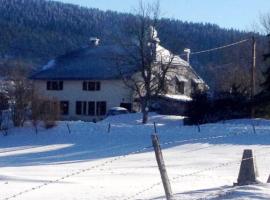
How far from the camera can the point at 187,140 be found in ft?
152

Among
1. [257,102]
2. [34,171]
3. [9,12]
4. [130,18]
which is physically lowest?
[34,171]

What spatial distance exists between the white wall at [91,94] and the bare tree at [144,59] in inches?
172

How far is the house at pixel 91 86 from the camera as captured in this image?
76812mm

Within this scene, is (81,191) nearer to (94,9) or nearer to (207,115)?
Result: (207,115)

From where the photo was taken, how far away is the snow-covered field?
68.8 ft

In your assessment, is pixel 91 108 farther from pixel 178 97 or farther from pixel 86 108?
pixel 178 97

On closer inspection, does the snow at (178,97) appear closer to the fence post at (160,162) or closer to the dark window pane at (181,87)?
the dark window pane at (181,87)

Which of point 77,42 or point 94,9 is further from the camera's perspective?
point 94,9

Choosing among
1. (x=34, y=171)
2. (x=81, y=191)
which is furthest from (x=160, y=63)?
(x=81, y=191)

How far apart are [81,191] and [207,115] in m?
38.0

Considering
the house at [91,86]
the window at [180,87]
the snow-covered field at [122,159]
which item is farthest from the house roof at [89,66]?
the snow-covered field at [122,159]

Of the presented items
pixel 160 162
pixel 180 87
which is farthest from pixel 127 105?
pixel 160 162

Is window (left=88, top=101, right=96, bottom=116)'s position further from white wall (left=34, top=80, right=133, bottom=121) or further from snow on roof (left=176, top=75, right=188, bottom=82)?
snow on roof (left=176, top=75, right=188, bottom=82)

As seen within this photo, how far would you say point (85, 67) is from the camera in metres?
79.6
